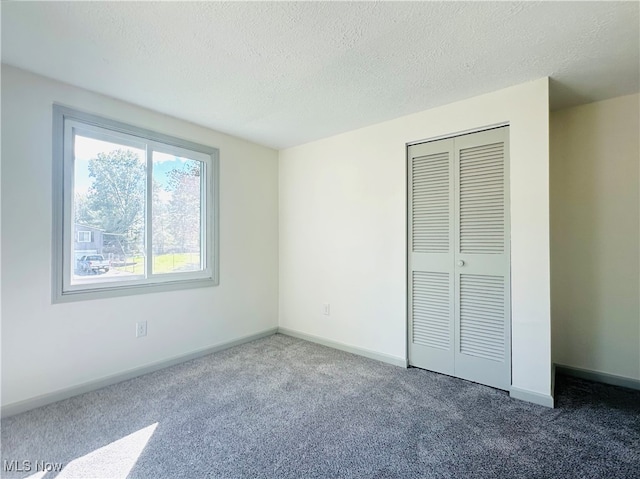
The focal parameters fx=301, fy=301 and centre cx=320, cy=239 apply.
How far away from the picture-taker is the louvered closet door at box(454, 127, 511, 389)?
231cm

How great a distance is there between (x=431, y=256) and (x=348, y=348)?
1313mm

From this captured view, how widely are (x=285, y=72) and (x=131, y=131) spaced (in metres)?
1.45

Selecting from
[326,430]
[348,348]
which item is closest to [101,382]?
[326,430]

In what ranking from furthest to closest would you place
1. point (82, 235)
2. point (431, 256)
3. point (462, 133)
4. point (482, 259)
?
point (431, 256) < point (462, 133) < point (482, 259) < point (82, 235)

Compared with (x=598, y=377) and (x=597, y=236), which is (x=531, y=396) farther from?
(x=597, y=236)

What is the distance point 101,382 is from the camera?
91.4 inches

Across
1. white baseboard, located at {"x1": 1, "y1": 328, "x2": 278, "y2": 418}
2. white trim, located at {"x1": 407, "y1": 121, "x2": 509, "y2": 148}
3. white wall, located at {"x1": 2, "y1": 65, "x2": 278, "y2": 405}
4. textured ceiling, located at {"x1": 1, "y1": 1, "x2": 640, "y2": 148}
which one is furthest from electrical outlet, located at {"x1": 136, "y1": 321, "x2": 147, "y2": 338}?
white trim, located at {"x1": 407, "y1": 121, "x2": 509, "y2": 148}

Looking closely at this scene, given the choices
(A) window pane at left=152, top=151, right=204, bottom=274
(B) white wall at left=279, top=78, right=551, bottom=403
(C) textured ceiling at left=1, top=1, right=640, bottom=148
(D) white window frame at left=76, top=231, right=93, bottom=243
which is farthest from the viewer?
(A) window pane at left=152, top=151, right=204, bottom=274

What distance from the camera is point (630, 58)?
1.87m

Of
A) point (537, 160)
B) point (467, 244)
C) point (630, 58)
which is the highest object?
point (630, 58)

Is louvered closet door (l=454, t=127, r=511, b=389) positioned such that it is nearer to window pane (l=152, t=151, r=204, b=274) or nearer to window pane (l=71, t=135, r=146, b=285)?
window pane (l=152, t=151, r=204, b=274)

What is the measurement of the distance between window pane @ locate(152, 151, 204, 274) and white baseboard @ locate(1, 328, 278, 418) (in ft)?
2.68

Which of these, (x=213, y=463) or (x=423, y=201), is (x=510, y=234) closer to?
(x=423, y=201)

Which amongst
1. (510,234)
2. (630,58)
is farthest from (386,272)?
(630,58)
